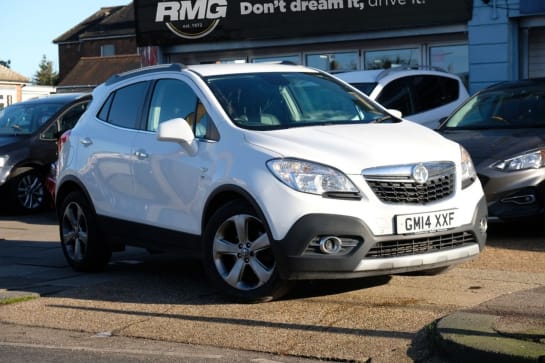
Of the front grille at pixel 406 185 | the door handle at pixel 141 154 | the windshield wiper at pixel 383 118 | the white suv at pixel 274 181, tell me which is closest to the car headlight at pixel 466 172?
the white suv at pixel 274 181

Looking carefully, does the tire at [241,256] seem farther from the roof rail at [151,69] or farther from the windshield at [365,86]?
the windshield at [365,86]

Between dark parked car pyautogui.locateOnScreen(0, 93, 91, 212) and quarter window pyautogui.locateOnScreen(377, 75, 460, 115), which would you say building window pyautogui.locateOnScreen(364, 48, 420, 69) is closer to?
quarter window pyautogui.locateOnScreen(377, 75, 460, 115)

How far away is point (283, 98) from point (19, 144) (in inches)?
321

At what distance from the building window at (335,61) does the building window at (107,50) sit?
44026 mm

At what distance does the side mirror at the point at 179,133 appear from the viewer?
7.43 m

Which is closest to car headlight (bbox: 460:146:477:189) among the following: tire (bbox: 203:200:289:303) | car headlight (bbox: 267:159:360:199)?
car headlight (bbox: 267:159:360:199)

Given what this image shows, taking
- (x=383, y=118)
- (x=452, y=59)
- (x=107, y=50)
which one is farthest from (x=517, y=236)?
(x=107, y=50)

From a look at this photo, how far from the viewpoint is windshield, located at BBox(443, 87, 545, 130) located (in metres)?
10.7

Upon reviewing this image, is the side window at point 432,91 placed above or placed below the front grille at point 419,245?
above

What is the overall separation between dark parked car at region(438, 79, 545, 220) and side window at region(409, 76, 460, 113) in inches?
113

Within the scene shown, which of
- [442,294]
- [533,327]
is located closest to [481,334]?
[533,327]

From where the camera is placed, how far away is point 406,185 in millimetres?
6770

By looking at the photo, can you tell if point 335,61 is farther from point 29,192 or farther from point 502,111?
point 502,111

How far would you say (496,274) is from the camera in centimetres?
793
